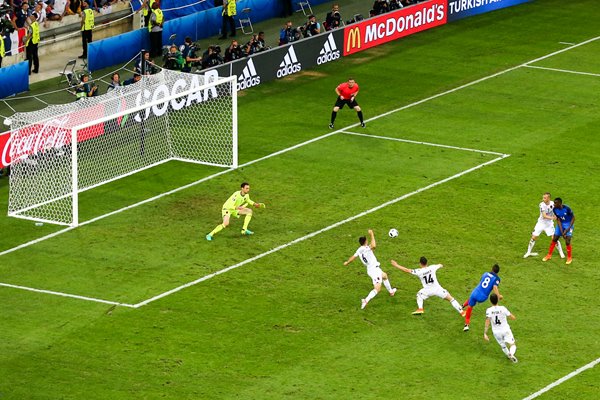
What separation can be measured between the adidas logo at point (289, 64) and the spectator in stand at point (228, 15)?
5.19m

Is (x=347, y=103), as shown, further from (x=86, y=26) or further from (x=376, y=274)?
(x=376, y=274)

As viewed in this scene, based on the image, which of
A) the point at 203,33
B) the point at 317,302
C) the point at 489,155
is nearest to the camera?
the point at 317,302

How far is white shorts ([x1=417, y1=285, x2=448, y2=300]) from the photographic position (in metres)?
33.2

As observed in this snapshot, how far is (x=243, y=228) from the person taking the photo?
38969mm

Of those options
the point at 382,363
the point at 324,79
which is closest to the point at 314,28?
the point at 324,79

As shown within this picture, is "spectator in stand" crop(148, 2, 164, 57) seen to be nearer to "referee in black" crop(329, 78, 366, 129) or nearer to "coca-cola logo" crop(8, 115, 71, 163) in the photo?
"referee in black" crop(329, 78, 366, 129)

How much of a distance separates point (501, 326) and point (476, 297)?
5.37ft

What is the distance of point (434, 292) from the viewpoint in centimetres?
3331

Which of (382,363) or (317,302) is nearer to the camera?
(382,363)

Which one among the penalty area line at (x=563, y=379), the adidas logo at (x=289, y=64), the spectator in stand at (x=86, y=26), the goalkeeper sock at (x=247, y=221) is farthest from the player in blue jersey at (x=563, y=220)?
the spectator in stand at (x=86, y=26)

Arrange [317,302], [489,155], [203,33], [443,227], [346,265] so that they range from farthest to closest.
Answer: [203,33], [489,155], [443,227], [346,265], [317,302]

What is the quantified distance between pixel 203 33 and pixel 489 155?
17.4m

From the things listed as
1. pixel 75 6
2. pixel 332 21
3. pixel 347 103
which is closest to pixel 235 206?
pixel 347 103

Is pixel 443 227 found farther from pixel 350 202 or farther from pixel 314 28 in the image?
pixel 314 28
